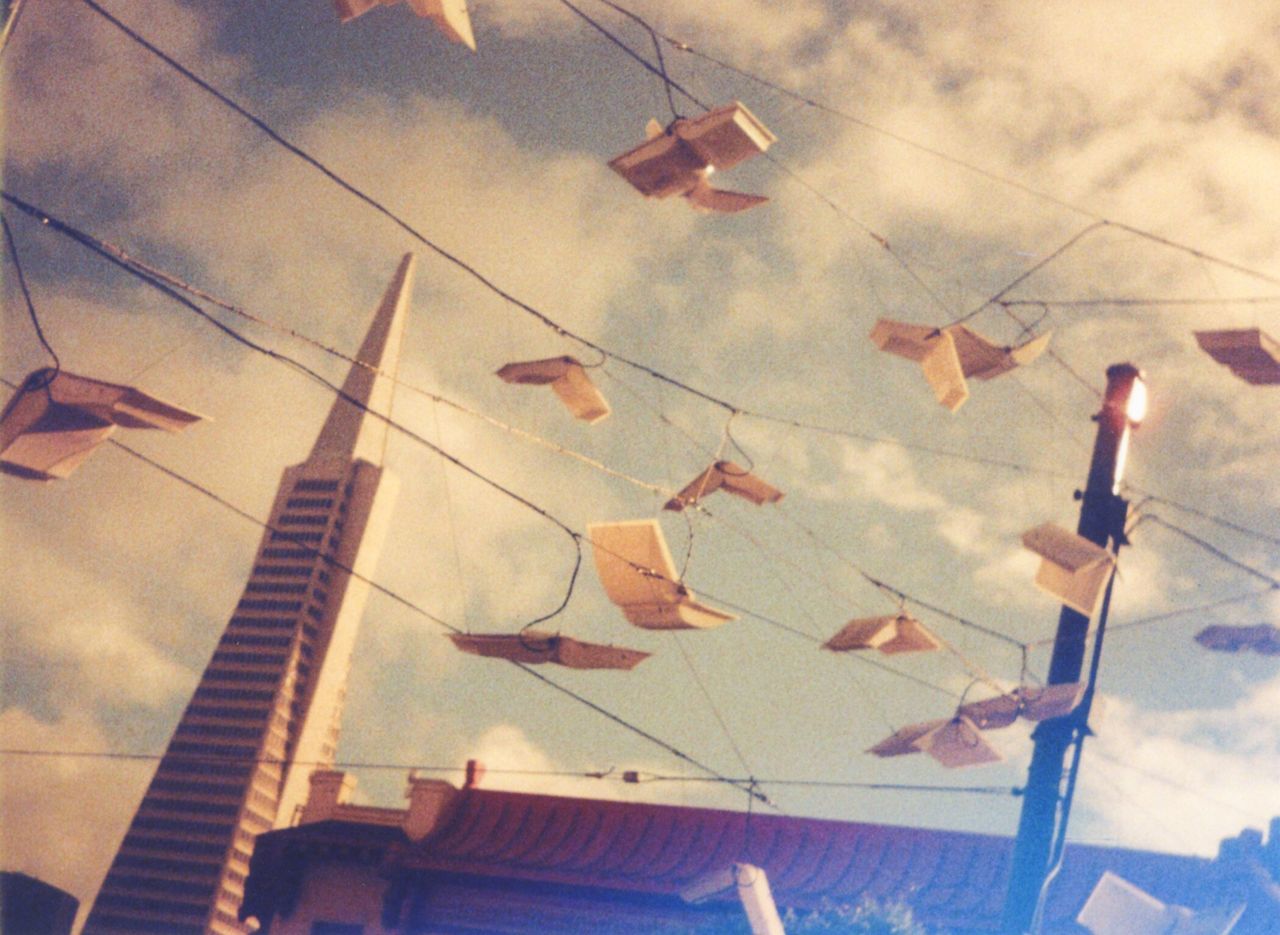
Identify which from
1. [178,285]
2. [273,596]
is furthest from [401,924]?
[273,596]

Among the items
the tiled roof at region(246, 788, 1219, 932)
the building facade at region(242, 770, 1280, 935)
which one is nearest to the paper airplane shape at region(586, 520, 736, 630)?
the building facade at region(242, 770, 1280, 935)

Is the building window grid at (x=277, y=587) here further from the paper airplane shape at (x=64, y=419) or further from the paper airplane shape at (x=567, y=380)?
the paper airplane shape at (x=64, y=419)

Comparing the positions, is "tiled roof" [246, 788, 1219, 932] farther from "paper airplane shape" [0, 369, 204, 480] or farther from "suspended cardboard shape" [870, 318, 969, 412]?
"paper airplane shape" [0, 369, 204, 480]

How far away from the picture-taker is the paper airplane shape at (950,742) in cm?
733

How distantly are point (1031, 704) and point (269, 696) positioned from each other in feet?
495

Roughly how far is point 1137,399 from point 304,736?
155604 mm

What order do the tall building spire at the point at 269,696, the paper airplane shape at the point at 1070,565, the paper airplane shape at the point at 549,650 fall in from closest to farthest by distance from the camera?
the paper airplane shape at the point at 549,650 < the paper airplane shape at the point at 1070,565 < the tall building spire at the point at 269,696

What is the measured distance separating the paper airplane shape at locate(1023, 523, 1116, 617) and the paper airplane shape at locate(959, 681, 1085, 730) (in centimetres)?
80

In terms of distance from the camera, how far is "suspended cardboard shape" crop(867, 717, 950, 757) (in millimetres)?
7469

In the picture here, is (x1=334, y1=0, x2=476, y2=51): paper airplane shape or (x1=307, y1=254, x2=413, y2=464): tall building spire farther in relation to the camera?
(x1=307, y1=254, x2=413, y2=464): tall building spire

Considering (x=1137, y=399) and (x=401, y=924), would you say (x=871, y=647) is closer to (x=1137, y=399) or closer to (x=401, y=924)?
(x=1137, y=399)

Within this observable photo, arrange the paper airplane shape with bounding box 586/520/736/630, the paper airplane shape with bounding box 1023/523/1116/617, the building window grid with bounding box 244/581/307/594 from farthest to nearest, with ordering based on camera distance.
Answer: the building window grid with bounding box 244/581/307/594
the paper airplane shape with bounding box 1023/523/1116/617
the paper airplane shape with bounding box 586/520/736/630

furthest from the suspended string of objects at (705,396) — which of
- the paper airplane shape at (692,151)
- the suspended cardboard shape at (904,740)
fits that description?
the suspended cardboard shape at (904,740)

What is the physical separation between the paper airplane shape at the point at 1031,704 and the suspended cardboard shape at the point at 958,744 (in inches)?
8.9
